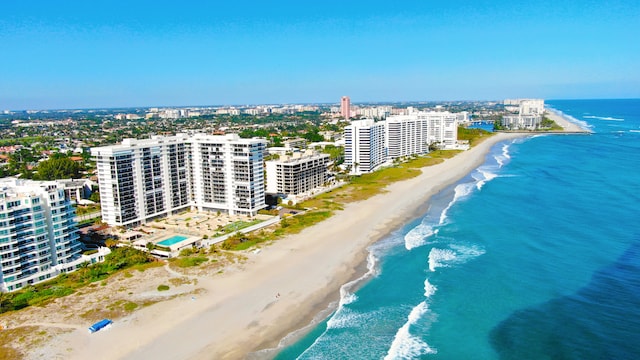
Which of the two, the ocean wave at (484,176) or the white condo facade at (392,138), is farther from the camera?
the white condo facade at (392,138)

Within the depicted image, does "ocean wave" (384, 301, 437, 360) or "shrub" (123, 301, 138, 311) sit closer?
"ocean wave" (384, 301, 437, 360)

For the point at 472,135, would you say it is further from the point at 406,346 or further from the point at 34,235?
the point at 34,235

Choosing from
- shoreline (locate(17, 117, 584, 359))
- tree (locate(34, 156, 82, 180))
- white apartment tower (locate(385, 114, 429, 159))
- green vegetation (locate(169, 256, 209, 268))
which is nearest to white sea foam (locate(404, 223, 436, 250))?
shoreline (locate(17, 117, 584, 359))

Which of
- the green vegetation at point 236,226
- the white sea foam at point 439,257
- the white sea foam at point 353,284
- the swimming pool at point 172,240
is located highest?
the green vegetation at point 236,226

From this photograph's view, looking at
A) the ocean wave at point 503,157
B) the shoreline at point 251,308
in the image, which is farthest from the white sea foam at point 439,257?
the ocean wave at point 503,157

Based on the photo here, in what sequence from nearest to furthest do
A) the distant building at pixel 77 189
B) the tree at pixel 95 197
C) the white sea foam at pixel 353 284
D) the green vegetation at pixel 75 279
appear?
the green vegetation at pixel 75 279, the white sea foam at pixel 353 284, the tree at pixel 95 197, the distant building at pixel 77 189

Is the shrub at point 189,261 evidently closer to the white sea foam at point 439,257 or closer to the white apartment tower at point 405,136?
the white sea foam at point 439,257

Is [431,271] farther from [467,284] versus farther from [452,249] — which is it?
[452,249]

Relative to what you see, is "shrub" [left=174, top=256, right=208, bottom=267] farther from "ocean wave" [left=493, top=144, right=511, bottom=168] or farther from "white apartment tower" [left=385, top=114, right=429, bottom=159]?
"ocean wave" [left=493, top=144, right=511, bottom=168]
